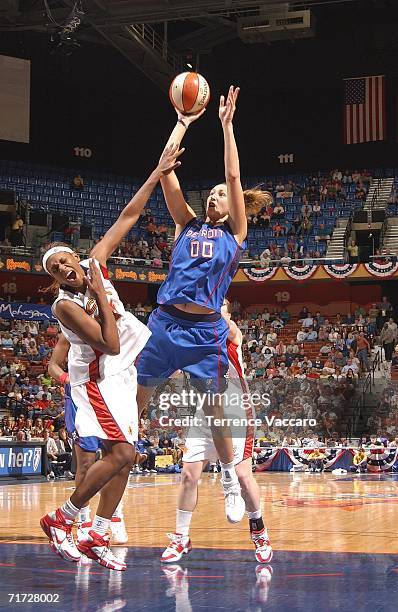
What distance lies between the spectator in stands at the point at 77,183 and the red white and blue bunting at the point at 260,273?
24.1 ft

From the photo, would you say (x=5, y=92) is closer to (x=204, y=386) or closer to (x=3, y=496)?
(x=3, y=496)

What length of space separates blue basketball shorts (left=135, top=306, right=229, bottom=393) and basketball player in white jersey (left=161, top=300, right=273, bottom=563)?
1.53 ft

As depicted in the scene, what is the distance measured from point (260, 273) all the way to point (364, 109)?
25.1 feet

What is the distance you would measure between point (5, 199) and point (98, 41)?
676 centimetres

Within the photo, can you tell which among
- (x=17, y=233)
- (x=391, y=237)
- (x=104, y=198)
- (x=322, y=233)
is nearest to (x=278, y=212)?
(x=322, y=233)

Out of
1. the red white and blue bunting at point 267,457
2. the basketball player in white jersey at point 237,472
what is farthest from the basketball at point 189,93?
the red white and blue bunting at point 267,457

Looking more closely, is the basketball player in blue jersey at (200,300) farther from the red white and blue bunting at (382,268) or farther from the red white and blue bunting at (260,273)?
the red white and blue bunting at (260,273)

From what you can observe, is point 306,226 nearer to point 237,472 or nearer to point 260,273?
point 260,273

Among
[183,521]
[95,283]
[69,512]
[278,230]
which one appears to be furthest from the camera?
[278,230]

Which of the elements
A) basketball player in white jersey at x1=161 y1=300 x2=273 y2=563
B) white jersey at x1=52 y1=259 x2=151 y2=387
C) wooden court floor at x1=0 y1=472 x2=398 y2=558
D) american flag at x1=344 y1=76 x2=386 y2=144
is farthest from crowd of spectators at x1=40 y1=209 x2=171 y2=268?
white jersey at x1=52 y1=259 x2=151 y2=387

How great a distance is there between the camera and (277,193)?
3347 centimetres

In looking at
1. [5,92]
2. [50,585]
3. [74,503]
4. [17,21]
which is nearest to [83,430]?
[74,503]

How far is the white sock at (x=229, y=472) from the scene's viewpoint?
20.8 ft

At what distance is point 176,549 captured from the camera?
610cm
